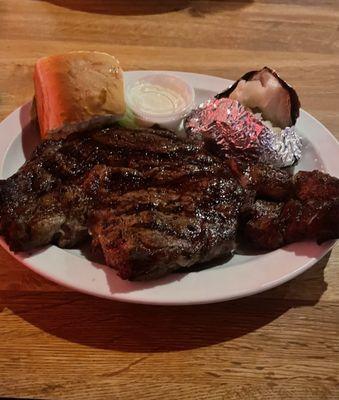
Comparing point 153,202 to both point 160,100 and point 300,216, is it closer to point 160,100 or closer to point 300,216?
point 300,216

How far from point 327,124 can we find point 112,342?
1.37 metres

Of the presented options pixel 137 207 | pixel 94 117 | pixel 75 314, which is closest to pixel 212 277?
pixel 137 207

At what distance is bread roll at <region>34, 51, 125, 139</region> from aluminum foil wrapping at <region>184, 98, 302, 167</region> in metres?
0.31

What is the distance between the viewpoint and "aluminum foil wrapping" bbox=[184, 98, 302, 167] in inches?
70.1

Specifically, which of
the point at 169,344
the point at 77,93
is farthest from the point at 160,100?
the point at 169,344

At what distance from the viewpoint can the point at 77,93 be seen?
70.4 inches

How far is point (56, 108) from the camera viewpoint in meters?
1.79

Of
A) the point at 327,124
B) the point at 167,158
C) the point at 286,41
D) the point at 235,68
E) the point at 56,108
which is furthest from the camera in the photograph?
the point at 286,41

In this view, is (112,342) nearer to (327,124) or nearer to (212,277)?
(212,277)

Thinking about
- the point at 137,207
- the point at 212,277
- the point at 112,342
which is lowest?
the point at 112,342

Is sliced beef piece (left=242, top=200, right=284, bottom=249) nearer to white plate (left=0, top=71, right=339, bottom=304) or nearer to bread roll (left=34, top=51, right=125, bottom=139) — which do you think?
white plate (left=0, top=71, right=339, bottom=304)

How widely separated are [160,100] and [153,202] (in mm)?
753

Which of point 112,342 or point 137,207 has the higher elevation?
point 137,207

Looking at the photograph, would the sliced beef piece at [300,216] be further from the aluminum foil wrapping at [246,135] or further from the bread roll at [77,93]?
the bread roll at [77,93]
